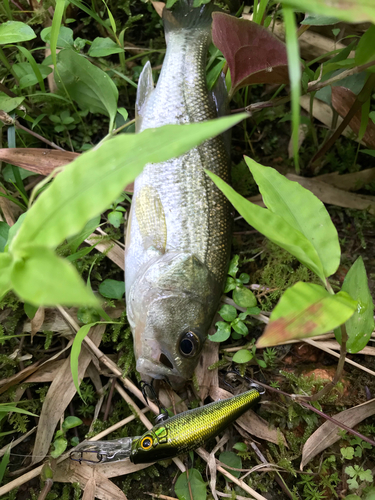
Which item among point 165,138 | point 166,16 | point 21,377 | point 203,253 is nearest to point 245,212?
point 165,138

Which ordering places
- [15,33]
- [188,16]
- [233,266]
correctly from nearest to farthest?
[15,33] → [233,266] → [188,16]

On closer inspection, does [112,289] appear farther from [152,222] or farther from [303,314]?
[303,314]

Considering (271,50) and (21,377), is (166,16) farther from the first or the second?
(21,377)

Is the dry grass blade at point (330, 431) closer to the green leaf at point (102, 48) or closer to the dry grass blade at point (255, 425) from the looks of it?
the dry grass blade at point (255, 425)

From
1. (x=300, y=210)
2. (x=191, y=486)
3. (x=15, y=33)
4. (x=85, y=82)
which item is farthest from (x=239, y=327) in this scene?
(x=15, y=33)

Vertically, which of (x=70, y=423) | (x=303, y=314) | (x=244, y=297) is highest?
(x=303, y=314)

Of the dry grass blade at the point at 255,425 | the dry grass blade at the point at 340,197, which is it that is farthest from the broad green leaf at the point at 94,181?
the dry grass blade at the point at 340,197

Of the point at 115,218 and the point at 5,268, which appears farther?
the point at 115,218

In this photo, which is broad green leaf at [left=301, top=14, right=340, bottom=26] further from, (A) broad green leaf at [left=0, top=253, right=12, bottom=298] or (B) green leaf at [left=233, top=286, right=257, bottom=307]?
(A) broad green leaf at [left=0, top=253, right=12, bottom=298]
